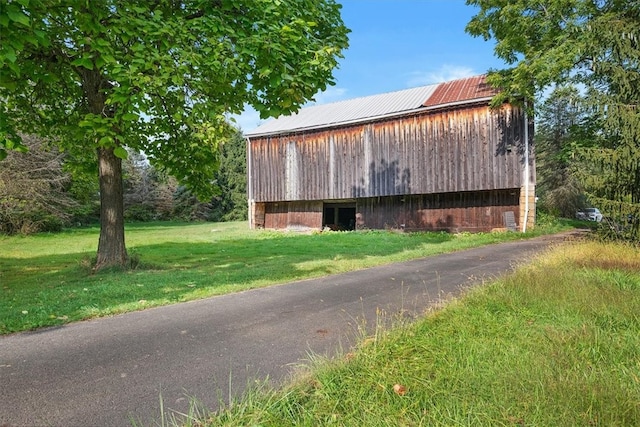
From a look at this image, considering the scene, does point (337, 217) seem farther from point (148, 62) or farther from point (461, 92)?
point (148, 62)

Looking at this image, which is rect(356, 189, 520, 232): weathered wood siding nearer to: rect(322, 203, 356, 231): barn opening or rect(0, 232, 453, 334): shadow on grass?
rect(322, 203, 356, 231): barn opening

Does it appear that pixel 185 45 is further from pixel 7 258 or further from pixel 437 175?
pixel 437 175

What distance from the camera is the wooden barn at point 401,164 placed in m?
19.1

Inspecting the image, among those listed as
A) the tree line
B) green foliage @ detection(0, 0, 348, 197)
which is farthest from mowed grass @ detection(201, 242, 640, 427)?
the tree line

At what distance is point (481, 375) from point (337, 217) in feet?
80.7

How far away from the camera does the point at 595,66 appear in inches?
446

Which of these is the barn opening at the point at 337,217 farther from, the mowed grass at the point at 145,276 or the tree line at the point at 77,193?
the mowed grass at the point at 145,276

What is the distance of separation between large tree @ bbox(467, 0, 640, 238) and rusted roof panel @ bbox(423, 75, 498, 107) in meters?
2.16

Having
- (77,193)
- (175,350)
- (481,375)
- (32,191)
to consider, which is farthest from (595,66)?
(32,191)

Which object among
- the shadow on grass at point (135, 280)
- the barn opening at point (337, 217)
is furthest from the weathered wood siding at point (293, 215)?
the shadow on grass at point (135, 280)

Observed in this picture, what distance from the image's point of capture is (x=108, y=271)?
364 inches

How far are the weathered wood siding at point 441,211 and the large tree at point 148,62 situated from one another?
1446 centimetres

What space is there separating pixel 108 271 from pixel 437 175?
16.3 m

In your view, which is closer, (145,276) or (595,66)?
(145,276)
